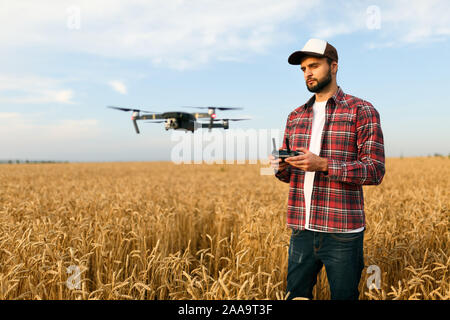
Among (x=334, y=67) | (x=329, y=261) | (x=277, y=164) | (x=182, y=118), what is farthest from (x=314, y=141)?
(x=182, y=118)

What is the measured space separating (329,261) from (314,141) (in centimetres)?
105

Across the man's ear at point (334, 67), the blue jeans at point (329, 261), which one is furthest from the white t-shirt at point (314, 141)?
the man's ear at point (334, 67)

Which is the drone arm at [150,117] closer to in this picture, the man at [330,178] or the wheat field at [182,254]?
the wheat field at [182,254]

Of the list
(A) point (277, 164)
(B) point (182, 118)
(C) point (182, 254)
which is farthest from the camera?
(B) point (182, 118)

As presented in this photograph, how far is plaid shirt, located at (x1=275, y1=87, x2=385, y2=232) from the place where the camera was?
2.32 m

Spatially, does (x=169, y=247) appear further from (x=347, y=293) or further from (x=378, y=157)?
(x=378, y=157)

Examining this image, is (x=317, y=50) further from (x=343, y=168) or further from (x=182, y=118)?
(x=182, y=118)

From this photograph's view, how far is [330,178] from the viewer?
7.63 feet

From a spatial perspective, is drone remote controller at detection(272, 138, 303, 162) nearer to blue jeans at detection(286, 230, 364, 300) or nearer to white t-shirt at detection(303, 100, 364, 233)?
white t-shirt at detection(303, 100, 364, 233)

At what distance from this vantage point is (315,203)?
8.38 ft

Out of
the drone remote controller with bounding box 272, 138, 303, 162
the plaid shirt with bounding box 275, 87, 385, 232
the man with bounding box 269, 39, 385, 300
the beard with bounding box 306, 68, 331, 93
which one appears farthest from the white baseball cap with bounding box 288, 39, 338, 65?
the drone remote controller with bounding box 272, 138, 303, 162
